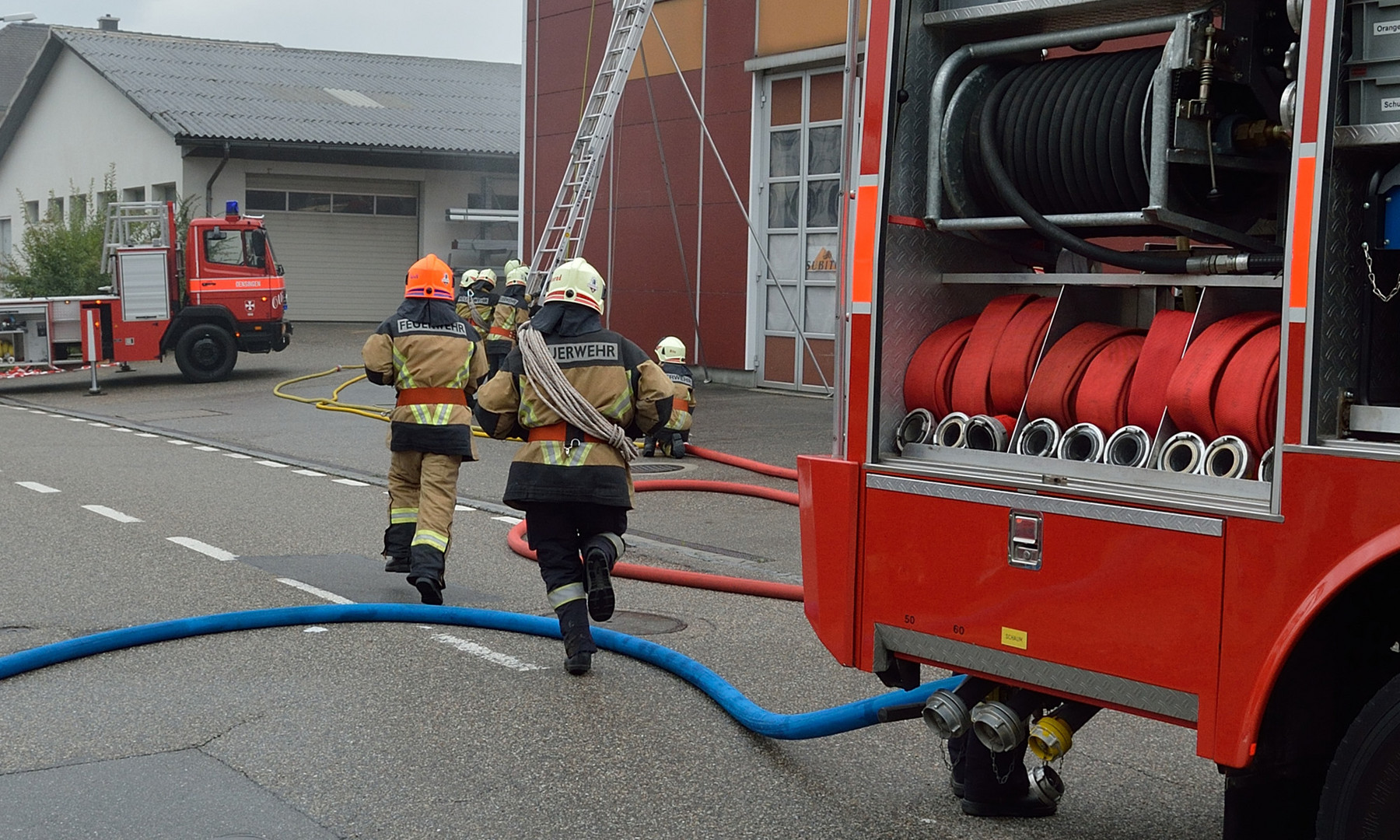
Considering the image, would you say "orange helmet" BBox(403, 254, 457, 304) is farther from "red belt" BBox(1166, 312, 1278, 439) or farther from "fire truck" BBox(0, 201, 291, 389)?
"fire truck" BBox(0, 201, 291, 389)

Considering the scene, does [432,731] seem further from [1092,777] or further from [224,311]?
[224,311]

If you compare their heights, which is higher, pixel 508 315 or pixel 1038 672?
pixel 508 315

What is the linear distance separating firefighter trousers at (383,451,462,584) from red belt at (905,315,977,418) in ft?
12.9

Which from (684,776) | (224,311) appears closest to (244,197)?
(224,311)

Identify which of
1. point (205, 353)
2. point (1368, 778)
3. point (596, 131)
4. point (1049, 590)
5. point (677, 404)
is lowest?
point (205, 353)

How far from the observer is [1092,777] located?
16.7 feet

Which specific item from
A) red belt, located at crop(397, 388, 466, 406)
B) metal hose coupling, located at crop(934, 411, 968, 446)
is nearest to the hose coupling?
metal hose coupling, located at crop(934, 411, 968, 446)

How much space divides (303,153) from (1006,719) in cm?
3301

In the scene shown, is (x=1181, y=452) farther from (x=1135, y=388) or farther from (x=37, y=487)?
(x=37, y=487)

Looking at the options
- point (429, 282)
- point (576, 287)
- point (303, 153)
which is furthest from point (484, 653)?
point (303, 153)

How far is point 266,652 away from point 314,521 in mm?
3976

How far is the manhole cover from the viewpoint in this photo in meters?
13.2

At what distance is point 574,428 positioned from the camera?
648 cm

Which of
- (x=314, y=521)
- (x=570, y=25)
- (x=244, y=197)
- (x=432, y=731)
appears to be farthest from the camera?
(x=244, y=197)
